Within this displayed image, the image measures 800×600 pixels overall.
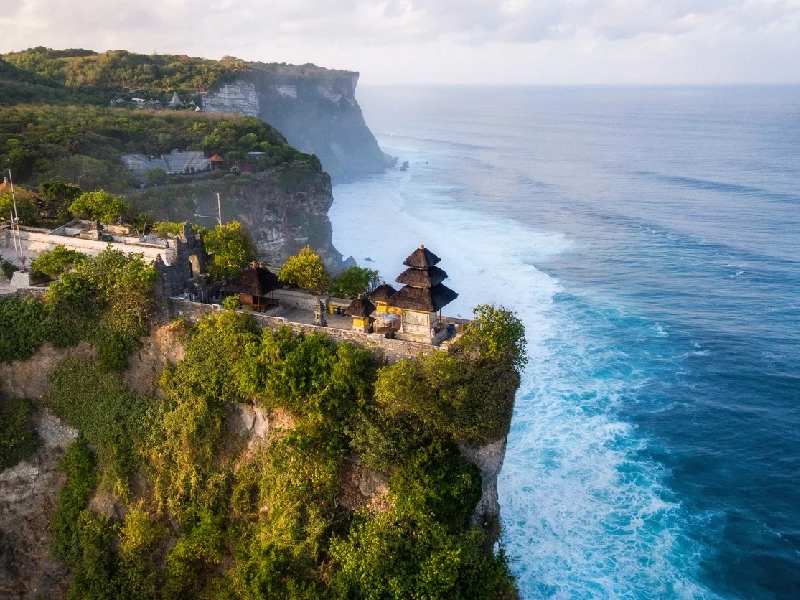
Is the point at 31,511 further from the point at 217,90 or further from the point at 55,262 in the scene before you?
the point at 217,90

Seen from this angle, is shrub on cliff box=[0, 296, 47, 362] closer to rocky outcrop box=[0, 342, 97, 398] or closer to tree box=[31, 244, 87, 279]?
rocky outcrop box=[0, 342, 97, 398]

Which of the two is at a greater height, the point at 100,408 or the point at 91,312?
the point at 91,312

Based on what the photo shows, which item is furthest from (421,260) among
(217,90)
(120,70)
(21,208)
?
(120,70)

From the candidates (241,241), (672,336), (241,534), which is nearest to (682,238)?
(672,336)

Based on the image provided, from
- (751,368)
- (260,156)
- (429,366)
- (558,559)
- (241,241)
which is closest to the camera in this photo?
(429,366)

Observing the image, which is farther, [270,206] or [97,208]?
[270,206]

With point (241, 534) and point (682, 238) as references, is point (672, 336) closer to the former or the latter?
point (682, 238)

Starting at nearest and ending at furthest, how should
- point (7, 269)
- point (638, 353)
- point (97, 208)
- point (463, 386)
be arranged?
point (463, 386), point (7, 269), point (97, 208), point (638, 353)
